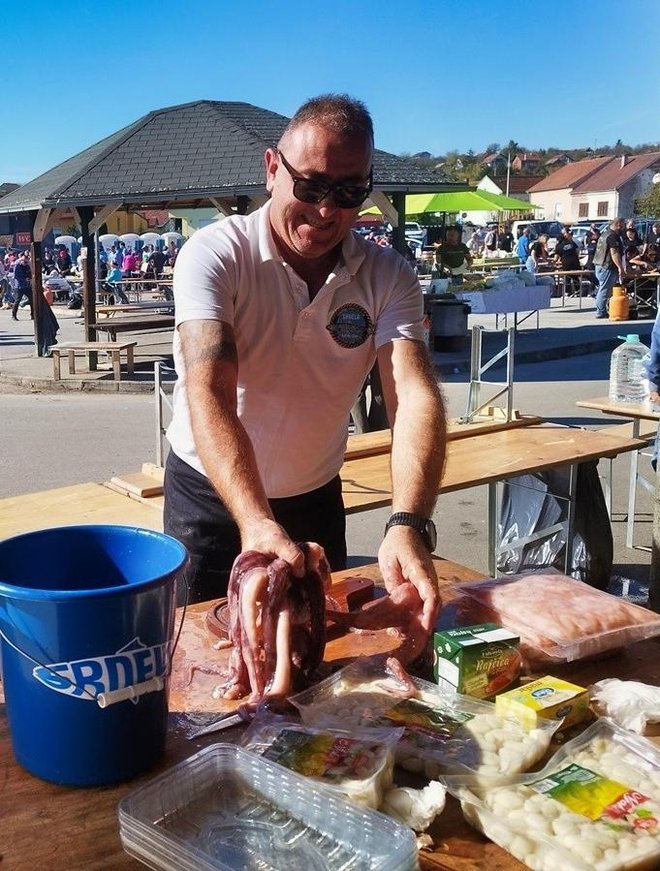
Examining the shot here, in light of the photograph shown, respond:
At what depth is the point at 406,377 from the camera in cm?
249

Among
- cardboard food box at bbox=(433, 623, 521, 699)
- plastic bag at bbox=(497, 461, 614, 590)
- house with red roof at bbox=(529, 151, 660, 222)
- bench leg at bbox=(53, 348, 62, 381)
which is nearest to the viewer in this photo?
cardboard food box at bbox=(433, 623, 521, 699)

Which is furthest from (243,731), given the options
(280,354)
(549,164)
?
(549,164)

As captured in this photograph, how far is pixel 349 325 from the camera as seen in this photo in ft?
8.28

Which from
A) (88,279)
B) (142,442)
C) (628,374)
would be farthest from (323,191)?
(88,279)

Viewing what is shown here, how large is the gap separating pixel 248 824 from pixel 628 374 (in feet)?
19.8

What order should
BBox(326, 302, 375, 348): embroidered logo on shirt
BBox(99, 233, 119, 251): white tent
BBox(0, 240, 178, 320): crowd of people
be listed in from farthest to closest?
1. BBox(99, 233, 119, 251): white tent
2. BBox(0, 240, 178, 320): crowd of people
3. BBox(326, 302, 375, 348): embroidered logo on shirt

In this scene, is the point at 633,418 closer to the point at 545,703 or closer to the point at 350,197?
the point at 350,197

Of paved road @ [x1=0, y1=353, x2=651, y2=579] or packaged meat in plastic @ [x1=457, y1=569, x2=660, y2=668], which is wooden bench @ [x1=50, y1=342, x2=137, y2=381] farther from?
packaged meat in plastic @ [x1=457, y1=569, x2=660, y2=668]

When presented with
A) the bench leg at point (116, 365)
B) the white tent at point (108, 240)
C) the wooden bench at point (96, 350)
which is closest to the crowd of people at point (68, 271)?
the white tent at point (108, 240)

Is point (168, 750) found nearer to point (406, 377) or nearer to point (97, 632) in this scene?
point (97, 632)

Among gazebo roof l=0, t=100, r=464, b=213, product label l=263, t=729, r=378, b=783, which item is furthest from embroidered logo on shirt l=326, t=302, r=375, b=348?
gazebo roof l=0, t=100, r=464, b=213

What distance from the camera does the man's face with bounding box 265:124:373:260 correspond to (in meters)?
2.16

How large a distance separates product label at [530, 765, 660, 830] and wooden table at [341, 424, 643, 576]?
2.74 m

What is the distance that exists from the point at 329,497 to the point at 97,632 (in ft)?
5.18
